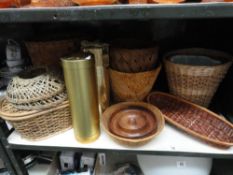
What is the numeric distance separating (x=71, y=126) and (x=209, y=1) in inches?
21.8

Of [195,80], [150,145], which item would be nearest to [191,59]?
[195,80]

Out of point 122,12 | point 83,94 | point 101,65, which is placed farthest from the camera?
point 101,65

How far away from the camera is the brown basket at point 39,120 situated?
608 millimetres

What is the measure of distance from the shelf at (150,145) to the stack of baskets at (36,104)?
0.03m

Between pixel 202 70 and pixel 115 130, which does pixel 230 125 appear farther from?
pixel 115 130

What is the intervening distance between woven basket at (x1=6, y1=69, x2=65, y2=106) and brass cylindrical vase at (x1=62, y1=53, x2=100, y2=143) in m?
0.06

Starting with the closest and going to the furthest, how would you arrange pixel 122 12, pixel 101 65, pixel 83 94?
pixel 122 12, pixel 83 94, pixel 101 65

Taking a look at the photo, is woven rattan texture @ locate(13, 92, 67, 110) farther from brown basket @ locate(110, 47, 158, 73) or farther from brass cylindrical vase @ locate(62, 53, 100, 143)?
brown basket @ locate(110, 47, 158, 73)

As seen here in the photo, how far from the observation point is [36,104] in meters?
0.60

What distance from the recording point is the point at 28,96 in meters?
0.59

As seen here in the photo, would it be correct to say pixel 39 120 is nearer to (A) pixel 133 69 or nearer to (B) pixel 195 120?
(A) pixel 133 69

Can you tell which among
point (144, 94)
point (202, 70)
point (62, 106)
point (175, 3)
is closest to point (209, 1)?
point (175, 3)

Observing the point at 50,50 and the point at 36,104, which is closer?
the point at 36,104

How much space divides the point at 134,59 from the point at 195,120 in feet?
0.96
